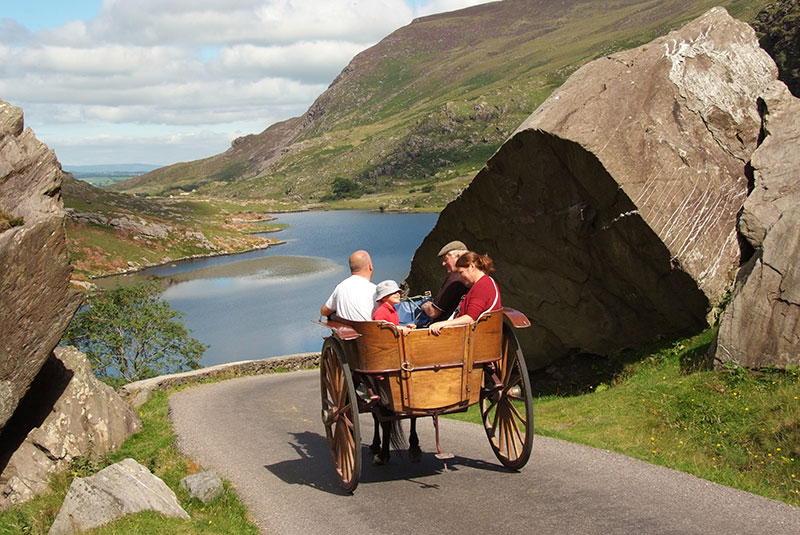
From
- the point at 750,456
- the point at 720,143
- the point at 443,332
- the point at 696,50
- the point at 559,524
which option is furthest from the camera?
the point at 696,50

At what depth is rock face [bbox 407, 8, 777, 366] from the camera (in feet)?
43.6

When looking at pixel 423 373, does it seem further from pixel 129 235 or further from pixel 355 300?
pixel 129 235

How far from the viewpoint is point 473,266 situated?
883 centimetres

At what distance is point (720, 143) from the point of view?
1400cm

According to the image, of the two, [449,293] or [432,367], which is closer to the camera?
[432,367]

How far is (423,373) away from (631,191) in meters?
7.12

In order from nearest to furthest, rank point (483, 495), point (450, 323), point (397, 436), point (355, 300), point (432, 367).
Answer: point (432, 367) < point (483, 495) < point (450, 323) < point (355, 300) < point (397, 436)

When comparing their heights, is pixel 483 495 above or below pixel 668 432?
above

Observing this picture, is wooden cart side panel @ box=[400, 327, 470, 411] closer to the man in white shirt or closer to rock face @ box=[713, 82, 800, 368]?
the man in white shirt

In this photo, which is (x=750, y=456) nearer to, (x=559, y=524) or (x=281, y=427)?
(x=559, y=524)

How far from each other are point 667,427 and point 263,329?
43491 mm

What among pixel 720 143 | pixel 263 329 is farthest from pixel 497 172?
pixel 263 329

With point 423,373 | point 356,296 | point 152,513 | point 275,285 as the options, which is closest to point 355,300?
point 356,296

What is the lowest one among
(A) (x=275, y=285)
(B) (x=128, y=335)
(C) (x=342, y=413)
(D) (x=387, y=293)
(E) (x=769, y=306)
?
(A) (x=275, y=285)
